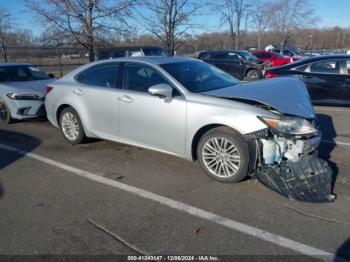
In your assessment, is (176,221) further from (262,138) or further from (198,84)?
(198,84)

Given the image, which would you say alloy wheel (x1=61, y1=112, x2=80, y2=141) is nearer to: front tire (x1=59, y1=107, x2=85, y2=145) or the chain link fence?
front tire (x1=59, y1=107, x2=85, y2=145)

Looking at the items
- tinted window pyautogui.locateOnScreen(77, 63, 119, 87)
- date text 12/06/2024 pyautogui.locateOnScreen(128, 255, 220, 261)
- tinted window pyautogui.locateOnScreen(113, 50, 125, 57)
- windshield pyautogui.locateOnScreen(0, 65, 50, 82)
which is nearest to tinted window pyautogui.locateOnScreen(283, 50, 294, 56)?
tinted window pyautogui.locateOnScreen(113, 50, 125, 57)

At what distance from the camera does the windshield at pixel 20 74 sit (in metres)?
8.22

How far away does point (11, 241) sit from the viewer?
3.02m

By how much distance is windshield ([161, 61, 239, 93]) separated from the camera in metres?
4.60

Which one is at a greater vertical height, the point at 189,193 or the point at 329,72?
the point at 329,72

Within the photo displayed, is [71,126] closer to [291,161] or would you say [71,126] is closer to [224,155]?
[224,155]

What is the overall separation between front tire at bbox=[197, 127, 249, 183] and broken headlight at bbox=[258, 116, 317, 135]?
14.7 inches

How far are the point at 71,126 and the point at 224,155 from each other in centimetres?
304

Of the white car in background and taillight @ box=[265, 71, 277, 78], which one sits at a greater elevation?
taillight @ box=[265, 71, 277, 78]

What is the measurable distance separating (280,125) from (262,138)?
246 millimetres

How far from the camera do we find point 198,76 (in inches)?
193

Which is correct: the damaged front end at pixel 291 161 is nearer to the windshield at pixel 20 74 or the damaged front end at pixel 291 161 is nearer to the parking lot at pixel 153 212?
the parking lot at pixel 153 212

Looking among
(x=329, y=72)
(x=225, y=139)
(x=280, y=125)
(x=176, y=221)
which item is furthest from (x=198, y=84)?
Result: (x=329, y=72)
